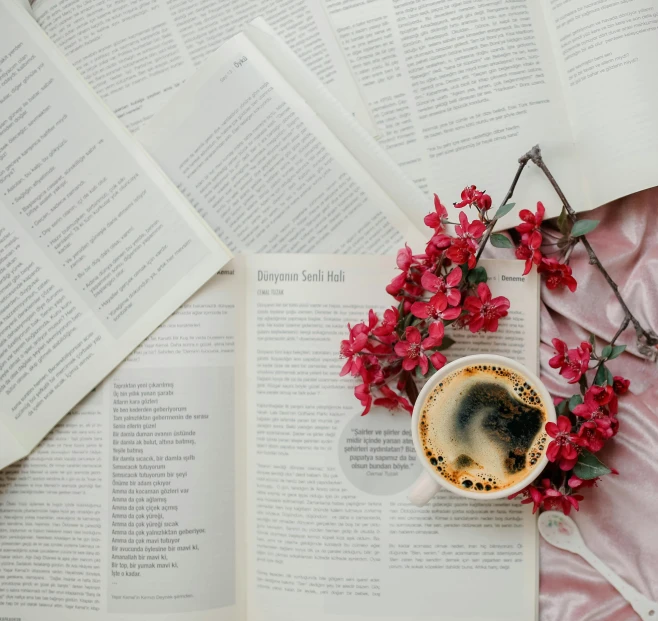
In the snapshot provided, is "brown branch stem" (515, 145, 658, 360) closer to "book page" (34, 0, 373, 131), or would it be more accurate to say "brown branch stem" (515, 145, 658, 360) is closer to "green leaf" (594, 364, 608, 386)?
"green leaf" (594, 364, 608, 386)

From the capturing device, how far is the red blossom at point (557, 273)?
0.77 meters

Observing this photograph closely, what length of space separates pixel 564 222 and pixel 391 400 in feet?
1.00

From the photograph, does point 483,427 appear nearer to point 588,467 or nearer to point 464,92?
point 588,467

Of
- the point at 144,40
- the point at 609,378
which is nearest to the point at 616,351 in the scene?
the point at 609,378

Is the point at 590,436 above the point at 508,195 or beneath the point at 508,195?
beneath

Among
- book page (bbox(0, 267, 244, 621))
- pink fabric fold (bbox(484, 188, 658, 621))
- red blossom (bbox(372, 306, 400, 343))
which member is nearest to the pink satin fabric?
pink fabric fold (bbox(484, 188, 658, 621))

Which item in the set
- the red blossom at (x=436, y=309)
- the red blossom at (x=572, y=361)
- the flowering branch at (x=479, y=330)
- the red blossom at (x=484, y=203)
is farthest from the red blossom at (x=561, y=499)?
the red blossom at (x=484, y=203)

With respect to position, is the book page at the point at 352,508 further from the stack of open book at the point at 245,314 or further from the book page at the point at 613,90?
the book page at the point at 613,90

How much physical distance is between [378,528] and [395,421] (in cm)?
13

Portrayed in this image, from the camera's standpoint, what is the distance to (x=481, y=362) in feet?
2.39

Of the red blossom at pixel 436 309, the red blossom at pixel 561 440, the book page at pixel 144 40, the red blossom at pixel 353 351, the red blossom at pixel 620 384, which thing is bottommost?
the red blossom at pixel 561 440

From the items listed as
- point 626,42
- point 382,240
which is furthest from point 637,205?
point 382,240

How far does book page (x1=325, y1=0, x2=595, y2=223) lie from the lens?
82cm

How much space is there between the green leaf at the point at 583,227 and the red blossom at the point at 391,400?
0.94ft
